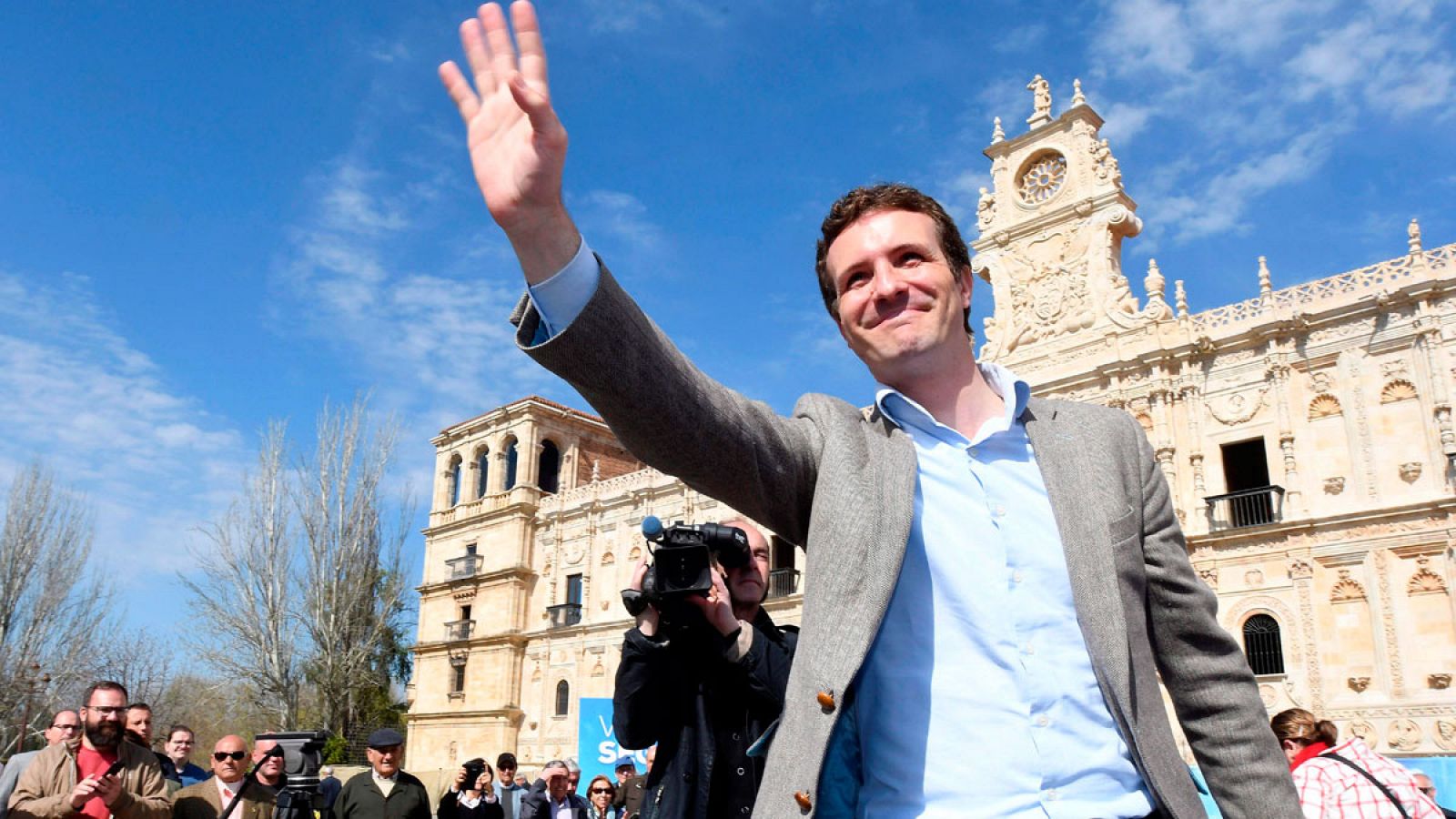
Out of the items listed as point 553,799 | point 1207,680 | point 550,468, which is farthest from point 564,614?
point 1207,680

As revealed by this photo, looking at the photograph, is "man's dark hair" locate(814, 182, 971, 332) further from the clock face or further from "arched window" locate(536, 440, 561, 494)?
"arched window" locate(536, 440, 561, 494)

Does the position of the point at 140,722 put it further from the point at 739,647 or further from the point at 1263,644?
the point at 1263,644

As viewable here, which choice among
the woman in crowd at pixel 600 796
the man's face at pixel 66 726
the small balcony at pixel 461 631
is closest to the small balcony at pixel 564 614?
the small balcony at pixel 461 631

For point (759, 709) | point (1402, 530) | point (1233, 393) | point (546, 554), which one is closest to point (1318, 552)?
point (1402, 530)

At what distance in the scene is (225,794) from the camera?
593 cm

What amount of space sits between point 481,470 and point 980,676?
32.8 metres

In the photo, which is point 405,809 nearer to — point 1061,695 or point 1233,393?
point 1061,695

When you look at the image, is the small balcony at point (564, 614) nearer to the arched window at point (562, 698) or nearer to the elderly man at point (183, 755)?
the arched window at point (562, 698)

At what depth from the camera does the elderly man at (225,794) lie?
5.53m

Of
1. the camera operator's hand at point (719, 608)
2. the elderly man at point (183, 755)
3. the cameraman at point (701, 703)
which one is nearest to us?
the camera operator's hand at point (719, 608)

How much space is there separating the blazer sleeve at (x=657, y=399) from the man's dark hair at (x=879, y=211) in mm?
377

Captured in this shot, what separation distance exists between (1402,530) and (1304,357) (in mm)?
3398

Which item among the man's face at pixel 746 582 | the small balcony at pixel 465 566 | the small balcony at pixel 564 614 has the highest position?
the small balcony at pixel 465 566

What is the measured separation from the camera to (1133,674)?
4.66 ft
